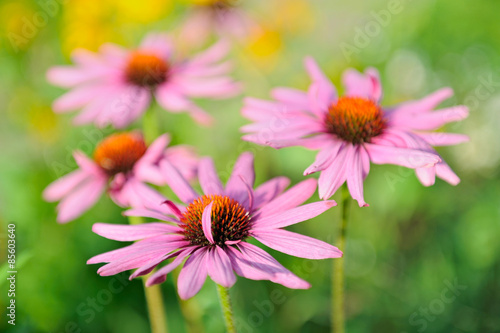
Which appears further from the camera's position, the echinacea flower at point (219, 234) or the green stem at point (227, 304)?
the green stem at point (227, 304)

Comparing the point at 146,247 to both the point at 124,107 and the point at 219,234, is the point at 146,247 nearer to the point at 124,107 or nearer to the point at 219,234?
the point at 219,234

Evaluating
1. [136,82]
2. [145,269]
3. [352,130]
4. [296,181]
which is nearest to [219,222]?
[145,269]

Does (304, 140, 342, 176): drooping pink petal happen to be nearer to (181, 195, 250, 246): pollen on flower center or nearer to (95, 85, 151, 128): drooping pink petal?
(181, 195, 250, 246): pollen on flower center

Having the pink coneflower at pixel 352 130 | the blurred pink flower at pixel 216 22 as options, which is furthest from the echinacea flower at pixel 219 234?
the blurred pink flower at pixel 216 22

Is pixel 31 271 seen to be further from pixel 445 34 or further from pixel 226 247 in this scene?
pixel 445 34

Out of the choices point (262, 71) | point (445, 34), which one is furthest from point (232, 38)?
point (445, 34)

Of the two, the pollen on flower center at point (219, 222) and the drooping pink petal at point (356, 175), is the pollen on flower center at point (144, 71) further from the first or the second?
the drooping pink petal at point (356, 175)
